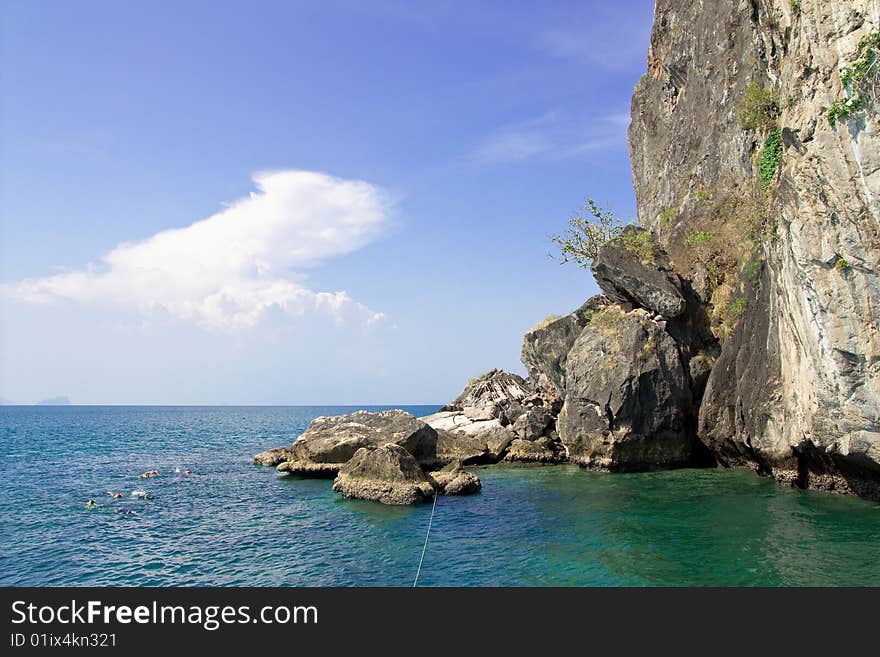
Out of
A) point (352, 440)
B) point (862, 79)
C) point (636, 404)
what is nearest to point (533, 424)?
point (636, 404)

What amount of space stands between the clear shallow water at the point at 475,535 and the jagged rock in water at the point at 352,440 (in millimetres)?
2037

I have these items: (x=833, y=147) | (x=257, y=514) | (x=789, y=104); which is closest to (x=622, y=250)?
(x=789, y=104)

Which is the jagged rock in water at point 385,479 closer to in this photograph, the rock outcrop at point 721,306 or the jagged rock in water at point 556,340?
the rock outcrop at point 721,306

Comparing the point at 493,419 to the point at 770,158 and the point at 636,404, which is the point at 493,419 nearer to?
the point at 636,404

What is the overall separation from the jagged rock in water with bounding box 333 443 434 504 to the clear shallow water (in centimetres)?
78

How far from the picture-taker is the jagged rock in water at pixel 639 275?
109 ft

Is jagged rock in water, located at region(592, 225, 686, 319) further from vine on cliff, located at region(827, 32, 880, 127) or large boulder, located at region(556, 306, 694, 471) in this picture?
vine on cliff, located at region(827, 32, 880, 127)

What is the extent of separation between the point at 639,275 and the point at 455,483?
56.6 ft

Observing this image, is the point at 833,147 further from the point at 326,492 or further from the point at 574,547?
the point at 326,492

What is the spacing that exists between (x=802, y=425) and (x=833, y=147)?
11.0 metres

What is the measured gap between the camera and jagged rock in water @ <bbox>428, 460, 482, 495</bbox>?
2789cm

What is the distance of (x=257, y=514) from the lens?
2586cm

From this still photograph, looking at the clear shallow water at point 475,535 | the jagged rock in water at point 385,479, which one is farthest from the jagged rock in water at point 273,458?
the jagged rock in water at point 385,479

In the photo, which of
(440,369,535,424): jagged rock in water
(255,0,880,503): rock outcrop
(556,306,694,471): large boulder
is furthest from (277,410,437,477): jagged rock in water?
(556,306,694,471): large boulder
